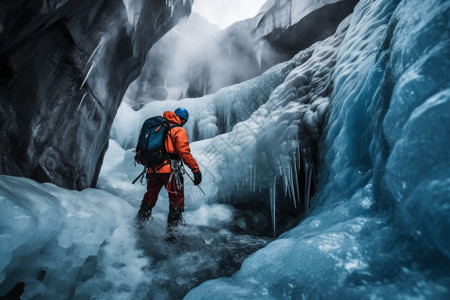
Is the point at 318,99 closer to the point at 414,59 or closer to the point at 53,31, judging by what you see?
the point at 414,59

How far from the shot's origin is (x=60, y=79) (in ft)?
7.98

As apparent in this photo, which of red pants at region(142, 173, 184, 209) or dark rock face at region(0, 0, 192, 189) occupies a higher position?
dark rock face at region(0, 0, 192, 189)

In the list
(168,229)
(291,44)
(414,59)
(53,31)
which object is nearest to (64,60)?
(53,31)

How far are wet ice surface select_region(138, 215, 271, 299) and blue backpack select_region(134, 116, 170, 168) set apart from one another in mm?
812

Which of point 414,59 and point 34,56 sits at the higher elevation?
point 34,56

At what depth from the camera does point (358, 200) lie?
1.48 meters

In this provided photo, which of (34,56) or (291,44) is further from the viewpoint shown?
(291,44)

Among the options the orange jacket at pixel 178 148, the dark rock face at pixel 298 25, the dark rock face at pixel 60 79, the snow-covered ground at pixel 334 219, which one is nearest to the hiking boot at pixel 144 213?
the snow-covered ground at pixel 334 219

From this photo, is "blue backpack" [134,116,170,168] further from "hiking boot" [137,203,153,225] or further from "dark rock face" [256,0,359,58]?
"dark rock face" [256,0,359,58]

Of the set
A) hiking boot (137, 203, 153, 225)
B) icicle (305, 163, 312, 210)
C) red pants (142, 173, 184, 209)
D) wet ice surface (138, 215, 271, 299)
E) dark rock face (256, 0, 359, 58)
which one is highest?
dark rock face (256, 0, 359, 58)

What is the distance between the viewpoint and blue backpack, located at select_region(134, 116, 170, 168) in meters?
2.60

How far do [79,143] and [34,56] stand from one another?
1180 mm

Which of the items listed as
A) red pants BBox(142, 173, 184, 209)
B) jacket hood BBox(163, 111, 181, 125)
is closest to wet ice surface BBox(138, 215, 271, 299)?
red pants BBox(142, 173, 184, 209)

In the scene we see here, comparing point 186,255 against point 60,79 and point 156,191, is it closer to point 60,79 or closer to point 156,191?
point 156,191
